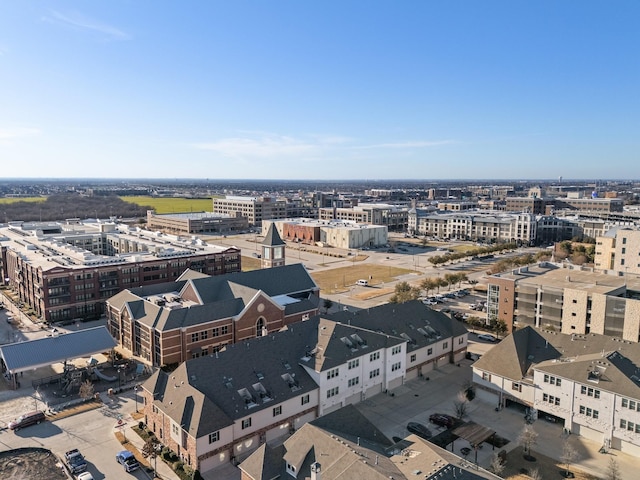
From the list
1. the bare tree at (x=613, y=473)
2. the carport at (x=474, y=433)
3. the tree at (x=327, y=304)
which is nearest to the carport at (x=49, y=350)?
the tree at (x=327, y=304)

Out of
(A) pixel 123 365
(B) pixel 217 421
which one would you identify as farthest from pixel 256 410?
(A) pixel 123 365

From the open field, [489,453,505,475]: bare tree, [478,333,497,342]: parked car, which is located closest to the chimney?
[489,453,505,475]: bare tree

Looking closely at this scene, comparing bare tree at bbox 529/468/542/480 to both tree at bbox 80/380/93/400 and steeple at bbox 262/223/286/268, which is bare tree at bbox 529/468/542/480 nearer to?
tree at bbox 80/380/93/400

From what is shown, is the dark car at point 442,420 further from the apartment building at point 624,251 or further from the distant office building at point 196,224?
the distant office building at point 196,224

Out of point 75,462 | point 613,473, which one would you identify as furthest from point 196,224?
point 613,473

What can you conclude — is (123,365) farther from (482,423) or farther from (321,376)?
(482,423)
